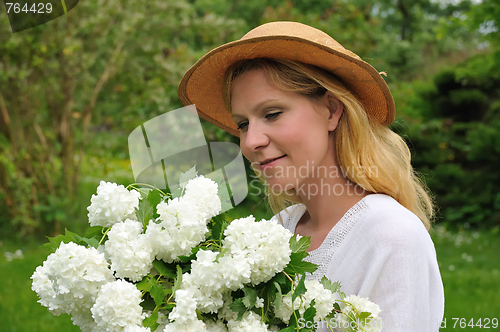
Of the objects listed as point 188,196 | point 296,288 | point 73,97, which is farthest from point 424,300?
point 73,97

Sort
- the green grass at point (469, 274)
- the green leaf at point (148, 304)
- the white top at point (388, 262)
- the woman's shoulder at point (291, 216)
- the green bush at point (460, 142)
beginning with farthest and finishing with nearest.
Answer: the green bush at point (460, 142), the green grass at point (469, 274), the woman's shoulder at point (291, 216), the white top at point (388, 262), the green leaf at point (148, 304)

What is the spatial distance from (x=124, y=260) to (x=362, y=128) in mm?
1198

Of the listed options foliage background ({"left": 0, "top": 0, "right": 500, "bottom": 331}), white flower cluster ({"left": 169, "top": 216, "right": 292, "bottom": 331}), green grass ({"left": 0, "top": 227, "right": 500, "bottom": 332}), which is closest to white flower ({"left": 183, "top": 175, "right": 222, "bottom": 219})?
white flower cluster ({"left": 169, "top": 216, "right": 292, "bottom": 331})

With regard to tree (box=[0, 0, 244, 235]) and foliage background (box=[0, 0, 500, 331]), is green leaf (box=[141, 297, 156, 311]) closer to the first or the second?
foliage background (box=[0, 0, 500, 331])

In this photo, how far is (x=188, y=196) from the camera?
1238mm

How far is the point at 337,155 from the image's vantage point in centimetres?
198

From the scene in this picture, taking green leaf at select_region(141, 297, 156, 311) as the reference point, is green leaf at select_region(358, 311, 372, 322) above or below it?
below

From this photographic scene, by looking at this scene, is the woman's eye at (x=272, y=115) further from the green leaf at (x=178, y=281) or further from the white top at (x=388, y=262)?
the green leaf at (x=178, y=281)

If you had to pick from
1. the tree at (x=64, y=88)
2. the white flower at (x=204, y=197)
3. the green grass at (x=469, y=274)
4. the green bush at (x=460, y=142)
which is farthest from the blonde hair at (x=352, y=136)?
the green bush at (x=460, y=142)

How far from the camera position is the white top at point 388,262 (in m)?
1.49

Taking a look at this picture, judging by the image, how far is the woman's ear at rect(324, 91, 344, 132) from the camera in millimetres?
1933

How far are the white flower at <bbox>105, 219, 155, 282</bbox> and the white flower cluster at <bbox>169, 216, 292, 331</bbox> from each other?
123 millimetres

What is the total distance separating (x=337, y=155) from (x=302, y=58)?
1.54 ft

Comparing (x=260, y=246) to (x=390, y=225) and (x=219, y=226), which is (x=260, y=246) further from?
(x=390, y=225)
